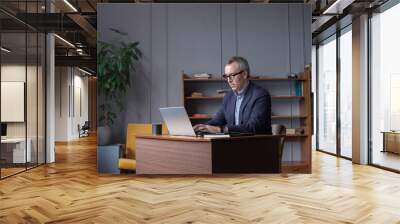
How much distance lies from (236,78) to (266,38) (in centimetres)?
344

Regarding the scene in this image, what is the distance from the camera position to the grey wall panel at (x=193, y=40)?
5.61 meters

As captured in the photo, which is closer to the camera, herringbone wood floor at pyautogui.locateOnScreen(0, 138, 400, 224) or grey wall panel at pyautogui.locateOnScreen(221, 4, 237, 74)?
herringbone wood floor at pyautogui.locateOnScreen(0, 138, 400, 224)

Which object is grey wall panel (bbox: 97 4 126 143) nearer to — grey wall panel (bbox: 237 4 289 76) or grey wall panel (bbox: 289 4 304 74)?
grey wall panel (bbox: 237 4 289 76)

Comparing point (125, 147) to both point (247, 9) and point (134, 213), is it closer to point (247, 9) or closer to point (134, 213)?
point (134, 213)

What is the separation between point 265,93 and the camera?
224 centimetres

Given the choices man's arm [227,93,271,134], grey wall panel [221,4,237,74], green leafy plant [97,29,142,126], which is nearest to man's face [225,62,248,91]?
man's arm [227,93,271,134]

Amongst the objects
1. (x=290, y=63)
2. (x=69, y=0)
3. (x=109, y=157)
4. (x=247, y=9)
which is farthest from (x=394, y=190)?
(x=69, y=0)

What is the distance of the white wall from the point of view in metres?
14.9

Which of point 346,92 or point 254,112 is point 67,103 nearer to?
point 346,92

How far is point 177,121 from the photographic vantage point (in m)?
2.78

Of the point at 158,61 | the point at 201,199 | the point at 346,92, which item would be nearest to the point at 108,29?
the point at 158,61

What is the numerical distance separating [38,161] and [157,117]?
3.19 meters

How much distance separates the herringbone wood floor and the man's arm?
2.32ft

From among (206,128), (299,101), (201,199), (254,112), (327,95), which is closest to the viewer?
Result: (254,112)
